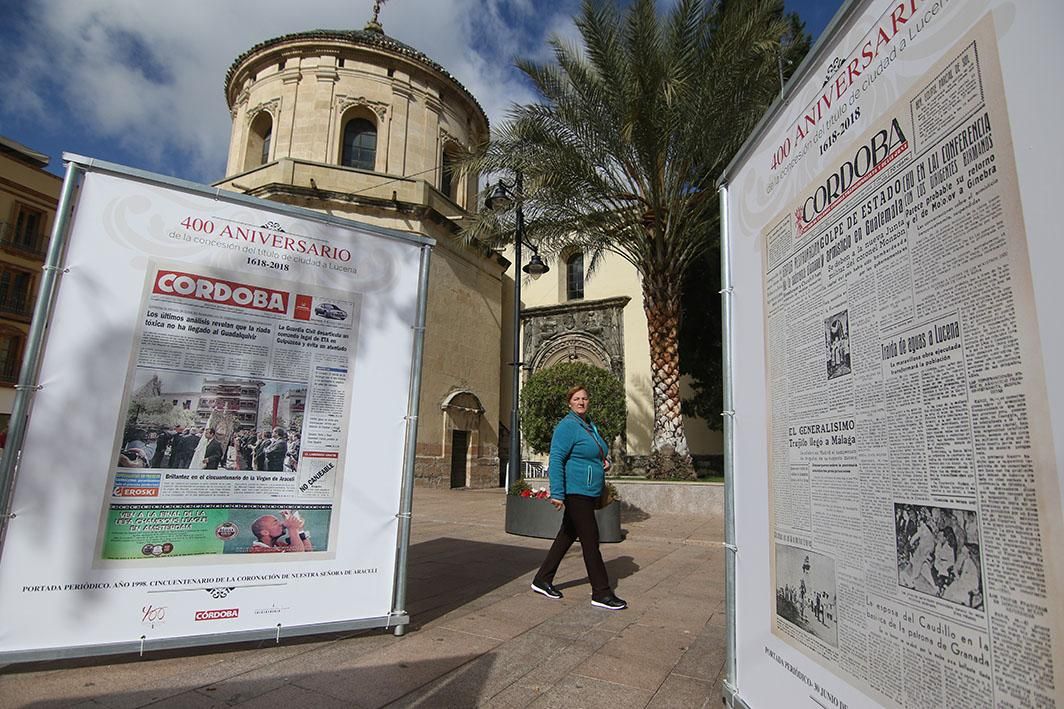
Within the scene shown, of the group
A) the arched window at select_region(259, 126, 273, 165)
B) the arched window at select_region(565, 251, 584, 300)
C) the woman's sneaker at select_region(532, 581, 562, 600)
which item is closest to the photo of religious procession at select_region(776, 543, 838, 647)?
the woman's sneaker at select_region(532, 581, 562, 600)

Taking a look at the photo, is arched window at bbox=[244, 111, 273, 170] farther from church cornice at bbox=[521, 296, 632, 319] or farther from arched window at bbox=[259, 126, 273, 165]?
church cornice at bbox=[521, 296, 632, 319]

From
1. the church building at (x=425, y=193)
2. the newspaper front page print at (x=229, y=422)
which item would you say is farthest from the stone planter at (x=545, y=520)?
the church building at (x=425, y=193)

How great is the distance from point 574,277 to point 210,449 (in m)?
21.0

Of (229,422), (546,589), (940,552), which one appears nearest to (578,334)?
(546,589)

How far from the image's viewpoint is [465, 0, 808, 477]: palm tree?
9.58 m

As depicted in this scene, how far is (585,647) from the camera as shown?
3391mm

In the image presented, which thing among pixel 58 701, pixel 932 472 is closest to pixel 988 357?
pixel 932 472

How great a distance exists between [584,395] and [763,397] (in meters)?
2.59

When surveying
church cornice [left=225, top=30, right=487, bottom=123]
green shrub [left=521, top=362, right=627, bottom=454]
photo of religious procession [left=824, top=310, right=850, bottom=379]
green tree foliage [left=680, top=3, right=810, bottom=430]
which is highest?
church cornice [left=225, top=30, right=487, bottom=123]

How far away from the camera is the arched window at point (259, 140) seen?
20.6 metres

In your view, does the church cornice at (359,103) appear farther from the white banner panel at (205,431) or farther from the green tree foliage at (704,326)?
the white banner panel at (205,431)

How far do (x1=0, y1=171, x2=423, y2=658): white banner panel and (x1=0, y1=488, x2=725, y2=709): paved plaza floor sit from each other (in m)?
0.21

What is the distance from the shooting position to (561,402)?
12.8m

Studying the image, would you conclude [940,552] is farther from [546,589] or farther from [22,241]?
[22,241]
